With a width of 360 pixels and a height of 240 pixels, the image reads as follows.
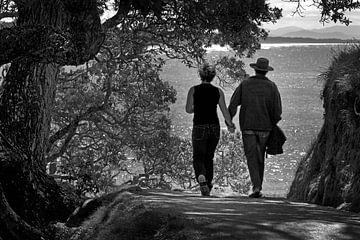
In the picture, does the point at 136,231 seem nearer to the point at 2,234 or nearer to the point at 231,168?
the point at 2,234

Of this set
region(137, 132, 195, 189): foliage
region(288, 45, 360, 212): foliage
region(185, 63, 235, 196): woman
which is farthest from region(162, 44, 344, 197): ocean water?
region(137, 132, 195, 189): foliage

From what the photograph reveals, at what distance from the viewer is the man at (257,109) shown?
9.52 meters

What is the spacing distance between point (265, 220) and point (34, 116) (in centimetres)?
385

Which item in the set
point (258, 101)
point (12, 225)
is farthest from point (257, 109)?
point (12, 225)

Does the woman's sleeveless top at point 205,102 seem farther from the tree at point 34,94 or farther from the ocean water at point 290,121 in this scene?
the ocean water at point 290,121

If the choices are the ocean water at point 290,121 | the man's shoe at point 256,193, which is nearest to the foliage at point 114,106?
the ocean water at point 290,121

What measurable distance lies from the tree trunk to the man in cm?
237

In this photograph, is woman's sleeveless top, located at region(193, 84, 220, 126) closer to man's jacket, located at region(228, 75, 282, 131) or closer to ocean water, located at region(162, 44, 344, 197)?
man's jacket, located at region(228, 75, 282, 131)

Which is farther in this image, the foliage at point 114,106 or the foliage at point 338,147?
the foliage at point 114,106

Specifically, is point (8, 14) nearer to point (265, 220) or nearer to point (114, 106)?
point (114, 106)

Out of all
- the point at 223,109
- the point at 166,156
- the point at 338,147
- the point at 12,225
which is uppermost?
the point at 223,109

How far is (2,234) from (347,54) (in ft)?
23.7

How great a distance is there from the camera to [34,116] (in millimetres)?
8922

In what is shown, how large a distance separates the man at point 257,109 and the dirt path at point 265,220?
149cm
